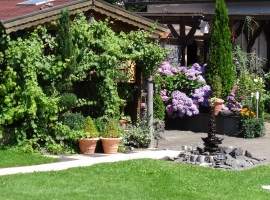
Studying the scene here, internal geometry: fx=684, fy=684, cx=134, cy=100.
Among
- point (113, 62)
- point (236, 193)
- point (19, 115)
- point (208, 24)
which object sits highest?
point (208, 24)

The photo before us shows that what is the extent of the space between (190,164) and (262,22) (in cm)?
1423

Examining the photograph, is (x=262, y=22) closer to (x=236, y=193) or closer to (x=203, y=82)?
(x=203, y=82)

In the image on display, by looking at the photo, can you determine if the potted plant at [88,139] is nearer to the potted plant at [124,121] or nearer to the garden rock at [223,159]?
the potted plant at [124,121]

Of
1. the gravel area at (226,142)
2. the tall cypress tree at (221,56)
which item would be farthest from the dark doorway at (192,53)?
the gravel area at (226,142)

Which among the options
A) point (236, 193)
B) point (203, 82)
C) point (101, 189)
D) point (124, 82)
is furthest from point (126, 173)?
point (203, 82)

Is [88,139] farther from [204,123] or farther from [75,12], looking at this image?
[204,123]

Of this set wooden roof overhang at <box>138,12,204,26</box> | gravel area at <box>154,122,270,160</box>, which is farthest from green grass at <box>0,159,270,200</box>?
wooden roof overhang at <box>138,12,204,26</box>

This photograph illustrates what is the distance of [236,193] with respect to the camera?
36.4ft

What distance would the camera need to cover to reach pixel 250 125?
19047 mm

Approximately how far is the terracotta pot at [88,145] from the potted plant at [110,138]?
0.22m

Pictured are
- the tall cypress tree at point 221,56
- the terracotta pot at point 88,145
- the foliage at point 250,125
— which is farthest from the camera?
the tall cypress tree at point 221,56

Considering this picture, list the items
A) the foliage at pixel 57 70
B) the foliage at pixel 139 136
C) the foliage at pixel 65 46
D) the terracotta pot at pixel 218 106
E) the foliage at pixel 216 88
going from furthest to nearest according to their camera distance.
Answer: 1. the foliage at pixel 216 88
2. the terracotta pot at pixel 218 106
3. the foliage at pixel 139 136
4. the foliage at pixel 65 46
5. the foliage at pixel 57 70

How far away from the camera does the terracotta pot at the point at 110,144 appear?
1498 centimetres

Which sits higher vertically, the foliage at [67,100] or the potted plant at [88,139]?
the foliage at [67,100]
